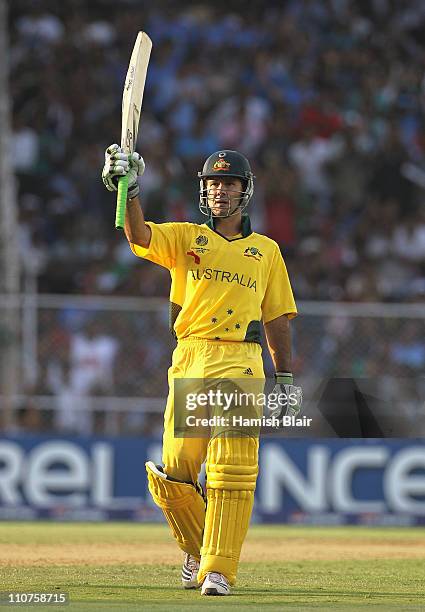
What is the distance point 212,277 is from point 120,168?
→ 0.84 m

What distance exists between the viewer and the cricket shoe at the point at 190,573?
7258 millimetres

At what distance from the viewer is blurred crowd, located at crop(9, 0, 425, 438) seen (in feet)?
50.7

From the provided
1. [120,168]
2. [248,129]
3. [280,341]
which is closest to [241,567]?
[280,341]

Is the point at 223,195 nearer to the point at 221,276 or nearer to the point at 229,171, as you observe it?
the point at 229,171

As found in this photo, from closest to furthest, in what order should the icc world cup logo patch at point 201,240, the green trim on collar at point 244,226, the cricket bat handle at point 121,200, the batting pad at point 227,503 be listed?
the cricket bat handle at point 121,200 < the batting pad at point 227,503 < the icc world cup logo patch at point 201,240 < the green trim on collar at point 244,226

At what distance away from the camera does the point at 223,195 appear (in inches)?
288

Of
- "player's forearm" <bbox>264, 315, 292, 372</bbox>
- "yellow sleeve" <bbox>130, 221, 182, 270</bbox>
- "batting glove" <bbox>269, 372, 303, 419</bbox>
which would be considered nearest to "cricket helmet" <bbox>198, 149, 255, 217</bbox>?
"yellow sleeve" <bbox>130, 221, 182, 270</bbox>

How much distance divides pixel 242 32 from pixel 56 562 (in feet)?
35.1

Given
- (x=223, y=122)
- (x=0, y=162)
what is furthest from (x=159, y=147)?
(x=0, y=162)

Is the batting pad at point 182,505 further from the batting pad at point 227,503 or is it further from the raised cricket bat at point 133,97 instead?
the raised cricket bat at point 133,97

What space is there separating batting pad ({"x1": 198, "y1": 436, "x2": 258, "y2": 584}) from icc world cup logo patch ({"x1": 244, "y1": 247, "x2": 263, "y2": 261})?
101 centimetres

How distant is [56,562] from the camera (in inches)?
340

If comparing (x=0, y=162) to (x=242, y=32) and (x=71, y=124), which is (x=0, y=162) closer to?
(x=71, y=124)

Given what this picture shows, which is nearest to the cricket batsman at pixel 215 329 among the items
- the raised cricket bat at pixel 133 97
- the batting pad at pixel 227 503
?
the batting pad at pixel 227 503
